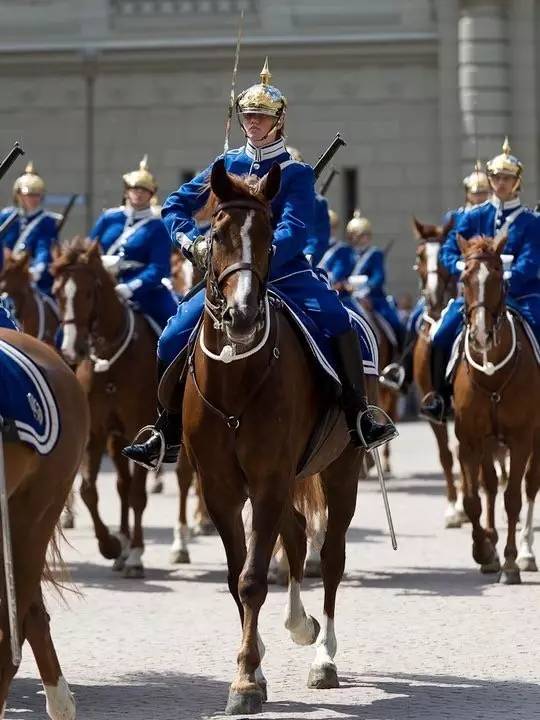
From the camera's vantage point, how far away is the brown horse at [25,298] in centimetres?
1831

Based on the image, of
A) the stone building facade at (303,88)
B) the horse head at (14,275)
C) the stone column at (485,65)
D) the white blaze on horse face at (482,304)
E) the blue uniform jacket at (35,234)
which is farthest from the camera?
the stone building facade at (303,88)

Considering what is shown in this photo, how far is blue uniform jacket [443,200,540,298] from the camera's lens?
15.0 m

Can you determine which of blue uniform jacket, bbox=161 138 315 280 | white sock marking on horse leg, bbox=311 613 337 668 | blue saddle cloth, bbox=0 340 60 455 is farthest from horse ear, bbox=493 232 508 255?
blue saddle cloth, bbox=0 340 60 455

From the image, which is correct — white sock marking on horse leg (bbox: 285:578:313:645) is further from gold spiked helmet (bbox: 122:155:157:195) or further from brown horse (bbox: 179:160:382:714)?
gold spiked helmet (bbox: 122:155:157:195)

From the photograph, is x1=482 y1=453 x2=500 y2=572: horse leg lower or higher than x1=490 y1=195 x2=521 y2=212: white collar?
lower

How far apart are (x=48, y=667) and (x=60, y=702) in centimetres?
16

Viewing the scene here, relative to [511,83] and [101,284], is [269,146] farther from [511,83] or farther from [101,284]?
[511,83]

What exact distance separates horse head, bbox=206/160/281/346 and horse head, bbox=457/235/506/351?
15.1ft

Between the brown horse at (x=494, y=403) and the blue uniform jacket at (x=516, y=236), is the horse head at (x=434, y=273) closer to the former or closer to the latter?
the blue uniform jacket at (x=516, y=236)

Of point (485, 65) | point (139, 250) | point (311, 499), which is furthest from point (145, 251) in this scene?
point (485, 65)

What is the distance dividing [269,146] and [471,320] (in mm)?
3943

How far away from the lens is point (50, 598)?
14.0 m

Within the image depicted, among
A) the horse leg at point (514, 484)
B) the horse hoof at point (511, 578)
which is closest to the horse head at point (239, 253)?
the horse hoof at point (511, 578)

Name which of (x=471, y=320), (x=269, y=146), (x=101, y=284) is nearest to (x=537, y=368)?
(x=471, y=320)
